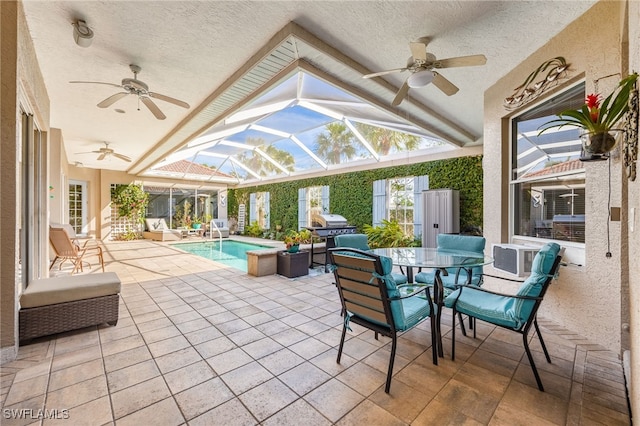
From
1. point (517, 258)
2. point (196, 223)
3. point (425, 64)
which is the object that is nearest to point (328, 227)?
point (517, 258)

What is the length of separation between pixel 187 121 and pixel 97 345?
3.99m

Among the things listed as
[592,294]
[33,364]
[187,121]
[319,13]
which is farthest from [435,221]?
[33,364]

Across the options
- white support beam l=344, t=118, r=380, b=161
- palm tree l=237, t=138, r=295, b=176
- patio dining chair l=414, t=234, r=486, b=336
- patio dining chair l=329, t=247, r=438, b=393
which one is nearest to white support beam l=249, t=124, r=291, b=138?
palm tree l=237, t=138, r=295, b=176

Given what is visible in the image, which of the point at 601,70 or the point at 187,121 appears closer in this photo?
the point at 601,70

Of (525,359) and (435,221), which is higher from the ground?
(435,221)

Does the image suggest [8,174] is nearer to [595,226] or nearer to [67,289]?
[67,289]

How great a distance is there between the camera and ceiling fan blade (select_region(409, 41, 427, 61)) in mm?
2391

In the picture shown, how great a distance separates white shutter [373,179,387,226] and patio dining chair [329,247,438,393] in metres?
5.48

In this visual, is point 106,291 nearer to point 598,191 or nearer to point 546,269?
point 546,269

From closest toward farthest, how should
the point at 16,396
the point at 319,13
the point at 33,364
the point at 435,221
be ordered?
the point at 16,396 < the point at 33,364 < the point at 319,13 < the point at 435,221

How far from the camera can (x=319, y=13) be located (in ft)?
7.89

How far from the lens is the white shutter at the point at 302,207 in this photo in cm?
1023

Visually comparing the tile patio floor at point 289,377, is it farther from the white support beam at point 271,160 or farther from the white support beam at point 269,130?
the white support beam at point 271,160

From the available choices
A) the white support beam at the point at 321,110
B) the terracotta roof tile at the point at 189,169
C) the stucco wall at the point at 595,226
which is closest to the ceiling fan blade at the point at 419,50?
the stucco wall at the point at 595,226
